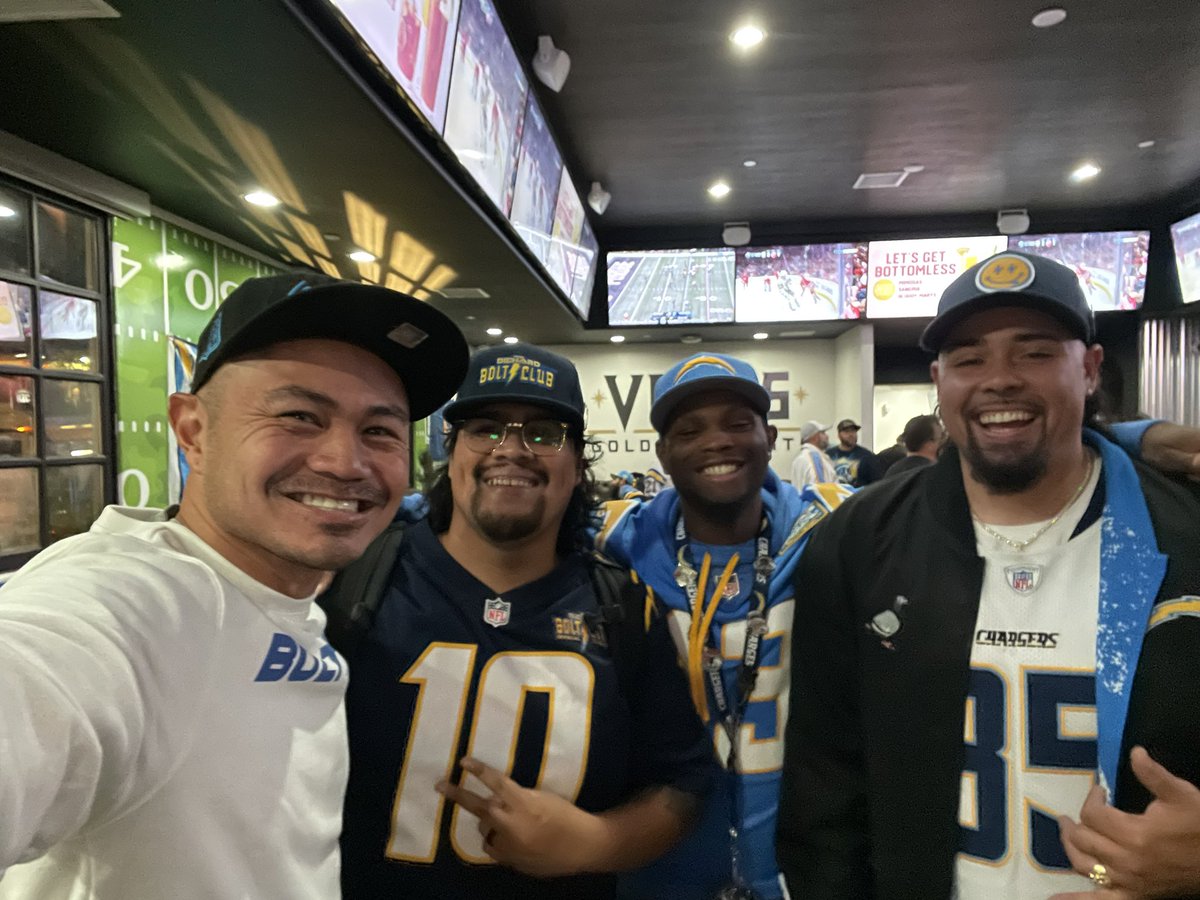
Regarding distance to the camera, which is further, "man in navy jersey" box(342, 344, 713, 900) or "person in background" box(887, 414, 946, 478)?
"person in background" box(887, 414, 946, 478)

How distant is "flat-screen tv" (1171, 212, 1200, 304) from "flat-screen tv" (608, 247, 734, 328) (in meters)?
4.50

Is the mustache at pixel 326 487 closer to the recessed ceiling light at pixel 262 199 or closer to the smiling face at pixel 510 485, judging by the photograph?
the smiling face at pixel 510 485

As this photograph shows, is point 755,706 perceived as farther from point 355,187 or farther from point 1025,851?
point 355,187

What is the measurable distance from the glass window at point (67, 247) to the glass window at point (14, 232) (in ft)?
0.19

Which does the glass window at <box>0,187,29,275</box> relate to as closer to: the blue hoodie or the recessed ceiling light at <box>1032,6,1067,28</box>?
the blue hoodie

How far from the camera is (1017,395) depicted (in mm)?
1413

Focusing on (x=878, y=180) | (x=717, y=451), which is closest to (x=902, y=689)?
(x=717, y=451)

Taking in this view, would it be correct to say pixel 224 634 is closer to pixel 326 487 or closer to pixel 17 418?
pixel 326 487

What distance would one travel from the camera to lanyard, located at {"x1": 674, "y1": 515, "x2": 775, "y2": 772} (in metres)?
1.65

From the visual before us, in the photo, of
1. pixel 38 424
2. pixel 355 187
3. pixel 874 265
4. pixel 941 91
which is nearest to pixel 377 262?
pixel 355 187

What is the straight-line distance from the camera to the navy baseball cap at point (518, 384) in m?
1.56

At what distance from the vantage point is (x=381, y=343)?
1130 millimetres

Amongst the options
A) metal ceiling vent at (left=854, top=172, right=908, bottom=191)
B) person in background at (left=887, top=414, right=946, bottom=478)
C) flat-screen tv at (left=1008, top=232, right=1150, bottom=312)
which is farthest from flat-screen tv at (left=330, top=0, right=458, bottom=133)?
flat-screen tv at (left=1008, top=232, right=1150, bottom=312)

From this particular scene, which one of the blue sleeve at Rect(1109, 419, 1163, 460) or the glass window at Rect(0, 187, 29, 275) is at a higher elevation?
the glass window at Rect(0, 187, 29, 275)
